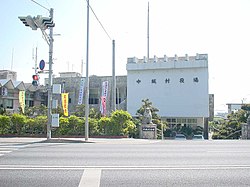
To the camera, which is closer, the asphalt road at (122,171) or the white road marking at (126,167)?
the asphalt road at (122,171)

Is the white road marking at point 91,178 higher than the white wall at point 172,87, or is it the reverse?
the white wall at point 172,87

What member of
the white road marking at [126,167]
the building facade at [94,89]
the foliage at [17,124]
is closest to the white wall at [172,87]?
the building facade at [94,89]

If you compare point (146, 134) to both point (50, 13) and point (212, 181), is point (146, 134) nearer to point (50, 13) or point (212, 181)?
point (50, 13)

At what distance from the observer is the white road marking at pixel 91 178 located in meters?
7.38

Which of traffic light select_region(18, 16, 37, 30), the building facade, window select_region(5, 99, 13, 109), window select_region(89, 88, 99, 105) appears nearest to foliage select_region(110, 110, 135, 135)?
traffic light select_region(18, 16, 37, 30)

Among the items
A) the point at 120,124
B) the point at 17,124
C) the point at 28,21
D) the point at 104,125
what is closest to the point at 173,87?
the point at 120,124

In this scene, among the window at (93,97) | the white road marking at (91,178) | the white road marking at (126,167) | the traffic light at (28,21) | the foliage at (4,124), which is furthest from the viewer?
the window at (93,97)

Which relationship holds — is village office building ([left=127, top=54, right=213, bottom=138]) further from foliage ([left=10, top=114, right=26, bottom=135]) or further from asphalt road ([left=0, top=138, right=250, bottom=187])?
asphalt road ([left=0, top=138, right=250, bottom=187])

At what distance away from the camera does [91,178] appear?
8016 millimetres

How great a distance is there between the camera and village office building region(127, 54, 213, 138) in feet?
151

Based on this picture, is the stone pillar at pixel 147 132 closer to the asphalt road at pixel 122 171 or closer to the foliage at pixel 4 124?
the foliage at pixel 4 124

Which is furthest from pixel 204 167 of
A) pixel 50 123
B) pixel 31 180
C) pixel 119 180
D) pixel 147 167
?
pixel 50 123

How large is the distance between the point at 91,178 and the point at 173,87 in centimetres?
4040

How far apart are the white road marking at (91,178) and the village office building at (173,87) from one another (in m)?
38.9
